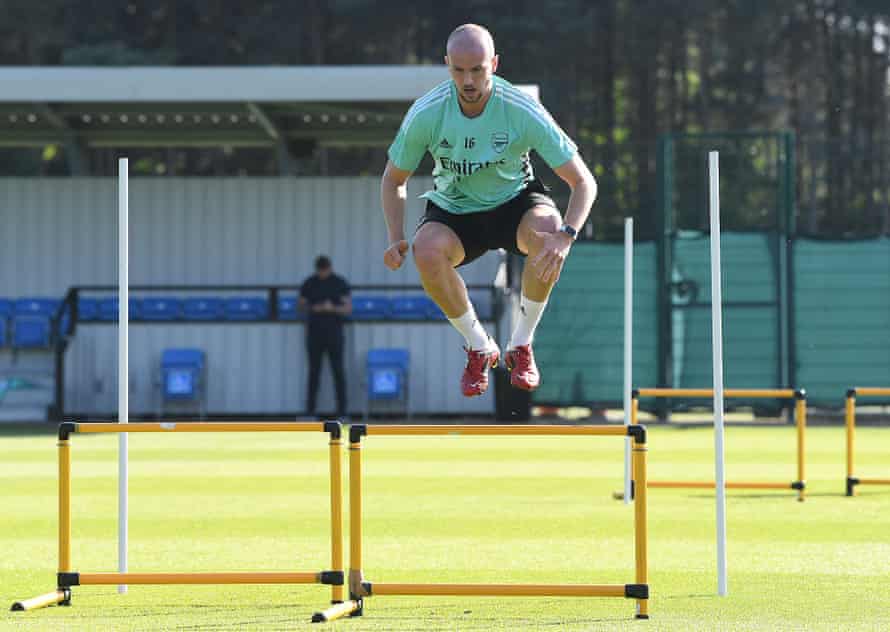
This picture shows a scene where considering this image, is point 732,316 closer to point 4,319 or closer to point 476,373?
point 4,319

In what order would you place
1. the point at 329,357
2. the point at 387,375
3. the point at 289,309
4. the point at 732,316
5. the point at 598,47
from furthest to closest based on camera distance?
the point at 598,47, the point at 289,309, the point at 387,375, the point at 329,357, the point at 732,316

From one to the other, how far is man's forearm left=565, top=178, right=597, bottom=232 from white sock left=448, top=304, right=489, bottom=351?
0.91 metres

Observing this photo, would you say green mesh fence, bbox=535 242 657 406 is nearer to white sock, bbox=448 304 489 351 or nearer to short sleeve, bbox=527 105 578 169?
white sock, bbox=448 304 489 351

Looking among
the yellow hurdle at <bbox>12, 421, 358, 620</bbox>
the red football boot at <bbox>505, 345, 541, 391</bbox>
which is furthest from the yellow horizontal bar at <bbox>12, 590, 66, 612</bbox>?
the red football boot at <bbox>505, 345, 541, 391</bbox>

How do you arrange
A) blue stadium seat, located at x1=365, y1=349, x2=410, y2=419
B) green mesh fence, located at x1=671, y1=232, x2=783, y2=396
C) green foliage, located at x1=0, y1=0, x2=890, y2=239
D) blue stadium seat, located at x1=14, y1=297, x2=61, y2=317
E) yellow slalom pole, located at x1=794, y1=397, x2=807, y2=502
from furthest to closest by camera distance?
1. green foliage, located at x1=0, y1=0, x2=890, y2=239
2. blue stadium seat, located at x1=14, y1=297, x2=61, y2=317
3. blue stadium seat, located at x1=365, y1=349, x2=410, y2=419
4. green mesh fence, located at x1=671, y1=232, x2=783, y2=396
5. yellow slalom pole, located at x1=794, y1=397, x2=807, y2=502

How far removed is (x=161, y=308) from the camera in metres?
25.7

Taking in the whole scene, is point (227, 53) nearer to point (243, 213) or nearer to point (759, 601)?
point (243, 213)

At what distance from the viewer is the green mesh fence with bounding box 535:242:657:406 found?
79.6 feet

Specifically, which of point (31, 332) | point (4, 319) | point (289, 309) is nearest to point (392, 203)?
point (289, 309)

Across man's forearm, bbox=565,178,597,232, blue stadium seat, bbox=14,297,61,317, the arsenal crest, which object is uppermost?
the arsenal crest

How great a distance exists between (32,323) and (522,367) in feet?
59.5

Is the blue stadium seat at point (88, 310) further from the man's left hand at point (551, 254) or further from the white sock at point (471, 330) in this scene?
the man's left hand at point (551, 254)

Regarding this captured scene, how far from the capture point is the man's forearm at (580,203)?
8.12 m

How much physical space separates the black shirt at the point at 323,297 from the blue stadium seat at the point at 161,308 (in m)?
2.45
